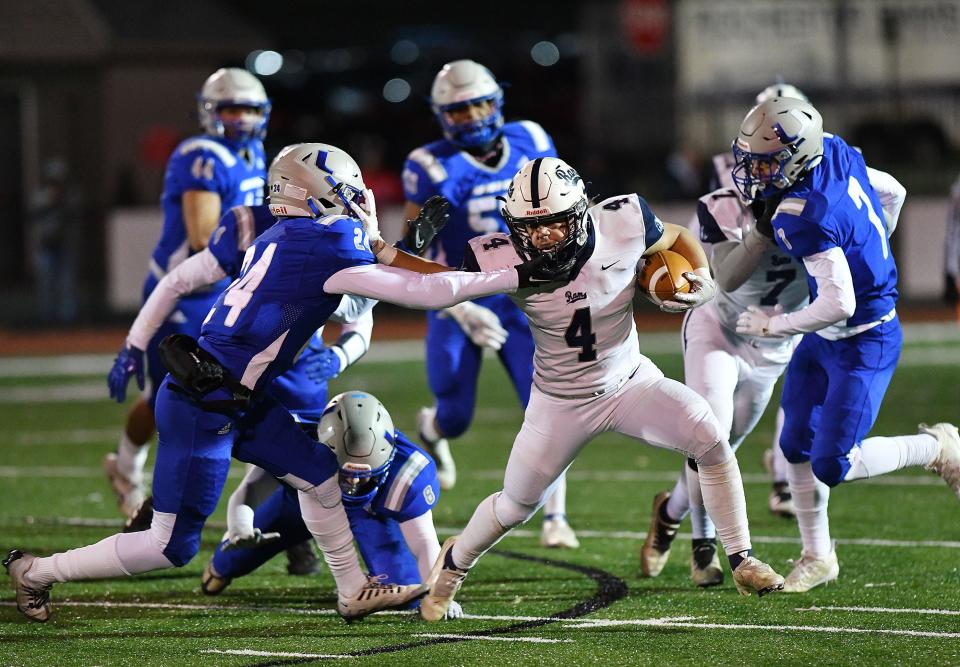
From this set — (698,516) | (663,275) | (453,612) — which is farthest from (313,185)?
(698,516)

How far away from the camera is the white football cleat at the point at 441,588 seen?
17.0ft

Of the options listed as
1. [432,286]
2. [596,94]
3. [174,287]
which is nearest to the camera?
[432,286]

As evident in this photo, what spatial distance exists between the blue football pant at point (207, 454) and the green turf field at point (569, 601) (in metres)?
0.40

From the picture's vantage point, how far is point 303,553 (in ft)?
20.5

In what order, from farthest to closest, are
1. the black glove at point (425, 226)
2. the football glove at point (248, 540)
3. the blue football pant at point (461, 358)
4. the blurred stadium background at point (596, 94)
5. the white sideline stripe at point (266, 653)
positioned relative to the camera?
1. the blurred stadium background at point (596, 94)
2. the blue football pant at point (461, 358)
3. the football glove at point (248, 540)
4. the black glove at point (425, 226)
5. the white sideline stripe at point (266, 653)

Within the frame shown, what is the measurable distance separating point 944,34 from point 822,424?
1561cm

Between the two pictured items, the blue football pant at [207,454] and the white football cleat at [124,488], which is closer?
the blue football pant at [207,454]

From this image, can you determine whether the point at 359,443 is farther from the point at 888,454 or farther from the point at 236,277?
the point at 888,454

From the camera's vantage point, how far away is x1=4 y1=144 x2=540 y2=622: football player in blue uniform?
5.00m

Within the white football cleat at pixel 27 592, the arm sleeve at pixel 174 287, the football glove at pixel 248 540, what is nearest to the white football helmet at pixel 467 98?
the arm sleeve at pixel 174 287

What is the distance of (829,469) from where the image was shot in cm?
547

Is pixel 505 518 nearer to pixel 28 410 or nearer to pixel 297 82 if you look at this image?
pixel 28 410

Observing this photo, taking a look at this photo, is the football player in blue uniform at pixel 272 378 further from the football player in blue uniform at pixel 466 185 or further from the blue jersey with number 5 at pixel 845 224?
the football player in blue uniform at pixel 466 185

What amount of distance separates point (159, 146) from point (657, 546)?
13631 millimetres
